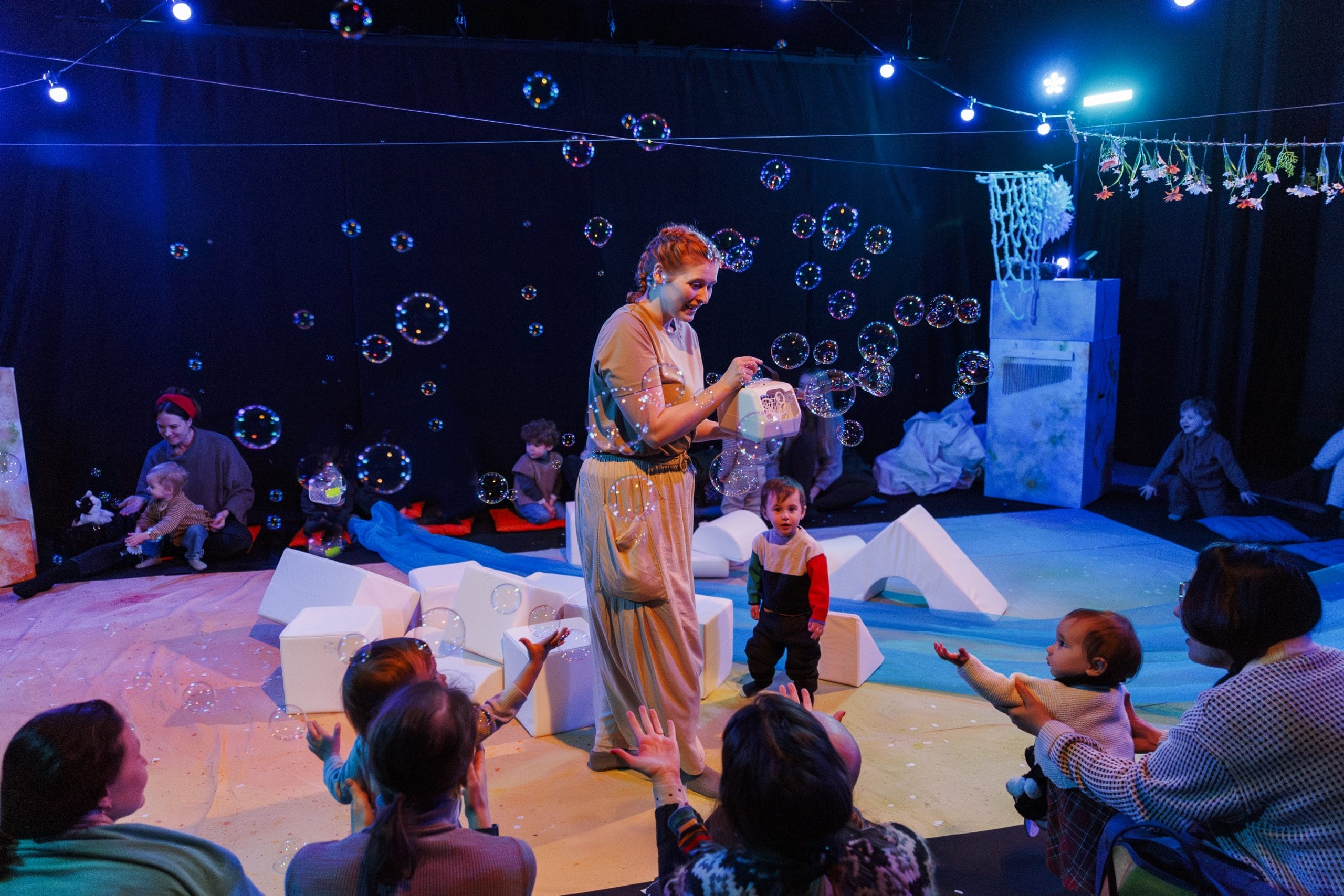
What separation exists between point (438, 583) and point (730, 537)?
5.15 feet

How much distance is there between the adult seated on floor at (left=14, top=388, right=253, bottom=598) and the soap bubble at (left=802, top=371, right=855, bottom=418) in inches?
145

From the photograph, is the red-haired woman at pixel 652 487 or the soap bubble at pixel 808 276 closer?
the red-haired woman at pixel 652 487

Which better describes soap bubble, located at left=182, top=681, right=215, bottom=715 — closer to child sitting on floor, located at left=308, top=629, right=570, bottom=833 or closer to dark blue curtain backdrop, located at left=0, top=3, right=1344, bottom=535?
child sitting on floor, located at left=308, top=629, right=570, bottom=833

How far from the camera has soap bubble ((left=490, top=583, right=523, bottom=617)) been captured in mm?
3680

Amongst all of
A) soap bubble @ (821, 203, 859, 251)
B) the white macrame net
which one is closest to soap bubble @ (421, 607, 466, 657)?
soap bubble @ (821, 203, 859, 251)

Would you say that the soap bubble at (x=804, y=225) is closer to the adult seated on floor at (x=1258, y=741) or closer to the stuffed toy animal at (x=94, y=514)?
the adult seated on floor at (x=1258, y=741)

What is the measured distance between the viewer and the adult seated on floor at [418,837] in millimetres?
1411

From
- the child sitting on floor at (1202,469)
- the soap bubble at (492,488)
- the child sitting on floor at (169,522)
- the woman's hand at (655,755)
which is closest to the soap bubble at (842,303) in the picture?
the soap bubble at (492,488)

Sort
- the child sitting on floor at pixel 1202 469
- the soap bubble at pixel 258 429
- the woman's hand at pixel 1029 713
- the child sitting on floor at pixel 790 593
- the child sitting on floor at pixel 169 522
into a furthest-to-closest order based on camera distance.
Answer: the child sitting on floor at pixel 1202 469 < the child sitting on floor at pixel 169 522 < the soap bubble at pixel 258 429 < the child sitting on floor at pixel 790 593 < the woman's hand at pixel 1029 713

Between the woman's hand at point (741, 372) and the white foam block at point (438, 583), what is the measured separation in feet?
5.86

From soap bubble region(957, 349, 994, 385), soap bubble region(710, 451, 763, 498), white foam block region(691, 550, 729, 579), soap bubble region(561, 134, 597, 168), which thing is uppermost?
soap bubble region(561, 134, 597, 168)

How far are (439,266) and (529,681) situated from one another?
5.01 m

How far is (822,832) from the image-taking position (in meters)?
1.23

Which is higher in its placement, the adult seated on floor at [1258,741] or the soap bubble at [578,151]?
the soap bubble at [578,151]
